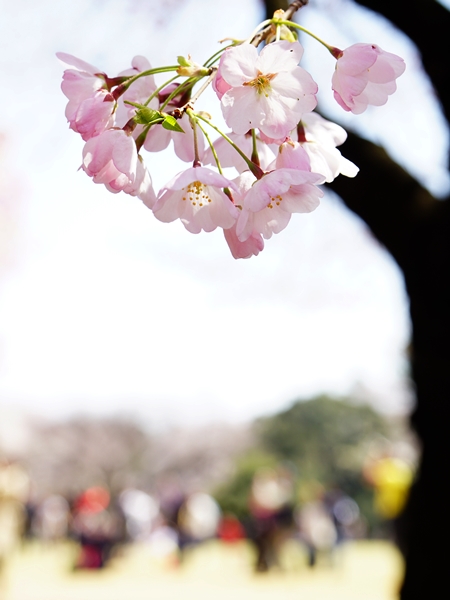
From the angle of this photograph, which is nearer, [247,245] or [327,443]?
[247,245]

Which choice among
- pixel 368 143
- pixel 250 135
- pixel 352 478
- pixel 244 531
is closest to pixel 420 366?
pixel 368 143

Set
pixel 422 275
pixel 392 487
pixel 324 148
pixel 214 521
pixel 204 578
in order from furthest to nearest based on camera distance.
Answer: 1. pixel 214 521
2. pixel 204 578
3. pixel 392 487
4. pixel 422 275
5. pixel 324 148

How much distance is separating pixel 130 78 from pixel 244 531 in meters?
16.8

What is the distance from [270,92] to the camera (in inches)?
33.3

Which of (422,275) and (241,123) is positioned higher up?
(241,123)

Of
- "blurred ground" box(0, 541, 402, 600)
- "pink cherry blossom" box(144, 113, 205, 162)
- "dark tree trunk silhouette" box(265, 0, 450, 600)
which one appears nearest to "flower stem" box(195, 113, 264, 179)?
"pink cherry blossom" box(144, 113, 205, 162)

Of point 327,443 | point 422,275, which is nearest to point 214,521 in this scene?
point 422,275

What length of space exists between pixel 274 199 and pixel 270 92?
13 cm

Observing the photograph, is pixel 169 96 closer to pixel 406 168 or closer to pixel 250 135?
pixel 250 135

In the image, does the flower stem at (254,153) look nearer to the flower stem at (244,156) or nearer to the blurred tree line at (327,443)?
the flower stem at (244,156)

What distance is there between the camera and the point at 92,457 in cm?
3161

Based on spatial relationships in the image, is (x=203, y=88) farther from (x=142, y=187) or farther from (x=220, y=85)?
(x=142, y=187)

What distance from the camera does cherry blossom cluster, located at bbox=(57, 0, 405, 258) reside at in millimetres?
832

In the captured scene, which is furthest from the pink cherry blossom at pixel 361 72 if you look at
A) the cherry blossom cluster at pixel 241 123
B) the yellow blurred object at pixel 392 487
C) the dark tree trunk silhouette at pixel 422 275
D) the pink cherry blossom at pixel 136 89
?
the yellow blurred object at pixel 392 487
